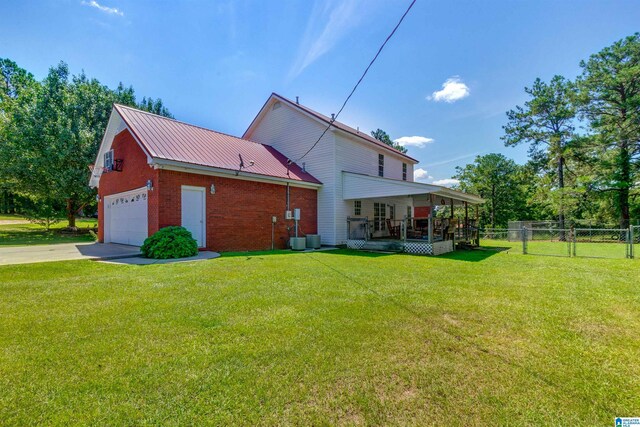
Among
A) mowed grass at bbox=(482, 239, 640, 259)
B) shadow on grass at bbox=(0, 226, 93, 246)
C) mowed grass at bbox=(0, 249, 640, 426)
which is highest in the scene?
shadow on grass at bbox=(0, 226, 93, 246)

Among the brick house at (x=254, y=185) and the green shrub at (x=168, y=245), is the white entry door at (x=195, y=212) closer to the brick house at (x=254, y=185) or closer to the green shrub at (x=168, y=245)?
the brick house at (x=254, y=185)

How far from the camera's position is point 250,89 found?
513 inches

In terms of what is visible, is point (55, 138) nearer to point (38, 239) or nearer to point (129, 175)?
point (38, 239)

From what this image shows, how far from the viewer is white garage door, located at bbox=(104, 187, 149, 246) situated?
443 inches

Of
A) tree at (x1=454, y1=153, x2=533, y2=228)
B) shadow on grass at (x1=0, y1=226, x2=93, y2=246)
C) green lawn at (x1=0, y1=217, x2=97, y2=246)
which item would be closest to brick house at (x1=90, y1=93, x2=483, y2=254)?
shadow on grass at (x1=0, y1=226, x2=93, y2=246)

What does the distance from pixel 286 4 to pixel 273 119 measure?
31.0 ft

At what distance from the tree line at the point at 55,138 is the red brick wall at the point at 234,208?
45.3ft

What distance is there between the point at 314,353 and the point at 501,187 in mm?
37551

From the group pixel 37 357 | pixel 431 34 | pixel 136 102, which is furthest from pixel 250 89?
pixel 136 102

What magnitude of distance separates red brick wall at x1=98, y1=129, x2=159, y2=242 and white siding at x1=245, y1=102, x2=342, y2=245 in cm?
766

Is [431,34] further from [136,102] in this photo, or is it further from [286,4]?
[136,102]

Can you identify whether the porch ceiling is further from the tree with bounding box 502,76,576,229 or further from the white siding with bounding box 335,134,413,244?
the tree with bounding box 502,76,576,229

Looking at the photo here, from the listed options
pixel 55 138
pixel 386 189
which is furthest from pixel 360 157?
pixel 55 138

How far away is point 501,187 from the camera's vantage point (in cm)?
3359
